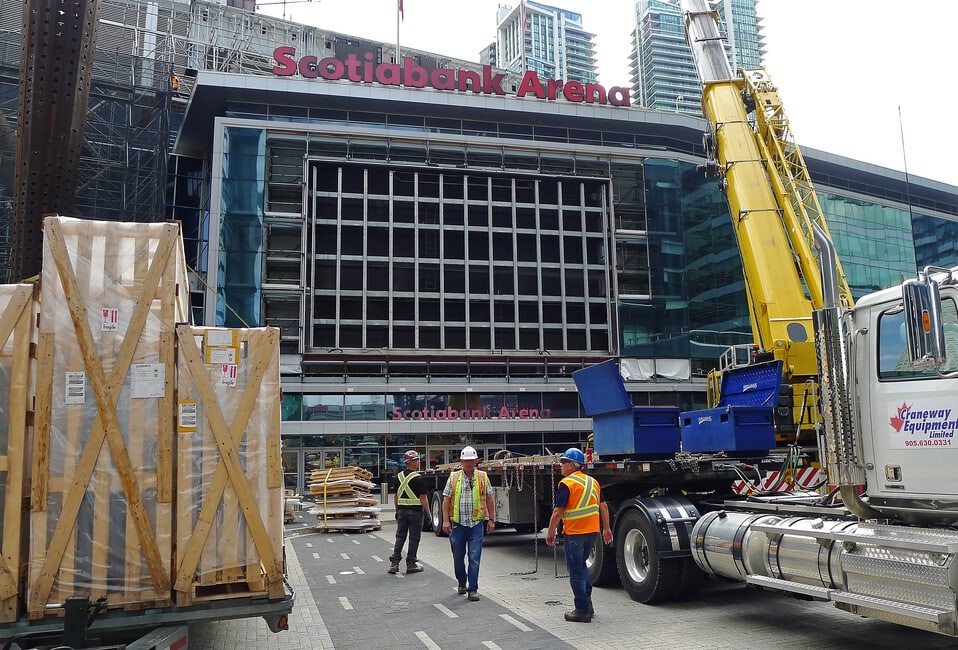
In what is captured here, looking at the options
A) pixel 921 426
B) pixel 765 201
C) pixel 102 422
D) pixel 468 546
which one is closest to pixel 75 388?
pixel 102 422

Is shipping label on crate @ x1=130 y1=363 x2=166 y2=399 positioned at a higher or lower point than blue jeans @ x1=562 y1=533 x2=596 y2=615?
higher

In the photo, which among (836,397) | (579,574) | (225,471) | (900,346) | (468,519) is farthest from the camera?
(468,519)

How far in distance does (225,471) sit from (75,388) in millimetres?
1183

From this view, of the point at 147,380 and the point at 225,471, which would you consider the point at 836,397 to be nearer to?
the point at 225,471

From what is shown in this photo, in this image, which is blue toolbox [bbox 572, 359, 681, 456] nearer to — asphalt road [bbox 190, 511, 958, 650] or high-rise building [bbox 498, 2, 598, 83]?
asphalt road [bbox 190, 511, 958, 650]

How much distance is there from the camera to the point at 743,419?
9367 millimetres

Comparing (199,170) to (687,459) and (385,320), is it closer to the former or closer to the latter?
(385,320)

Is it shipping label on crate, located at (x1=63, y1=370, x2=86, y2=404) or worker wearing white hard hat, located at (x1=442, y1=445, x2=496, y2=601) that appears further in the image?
worker wearing white hard hat, located at (x1=442, y1=445, x2=496, y2=601)

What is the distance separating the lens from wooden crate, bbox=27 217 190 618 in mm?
4980

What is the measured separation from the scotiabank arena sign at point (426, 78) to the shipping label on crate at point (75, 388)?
129ft

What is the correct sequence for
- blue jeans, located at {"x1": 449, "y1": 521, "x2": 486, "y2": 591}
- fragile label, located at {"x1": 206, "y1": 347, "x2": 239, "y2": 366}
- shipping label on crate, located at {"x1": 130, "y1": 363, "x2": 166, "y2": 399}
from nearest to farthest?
1. shipping label on crate, located at {"x1": 130, "y1": 363, "x2": 166, "y2": 399}
2. fragile label, located at {"x1": 206, "y1": 347, "x2": 239, "y2": 366}
3. blue jeans, located at {"x1": 449, "y1": 521, "x2": 486, "y2": 591}

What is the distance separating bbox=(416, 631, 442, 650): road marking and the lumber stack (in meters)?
11.2

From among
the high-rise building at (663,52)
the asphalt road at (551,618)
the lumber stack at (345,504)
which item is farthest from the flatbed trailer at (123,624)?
the high-rise building at (663,52)

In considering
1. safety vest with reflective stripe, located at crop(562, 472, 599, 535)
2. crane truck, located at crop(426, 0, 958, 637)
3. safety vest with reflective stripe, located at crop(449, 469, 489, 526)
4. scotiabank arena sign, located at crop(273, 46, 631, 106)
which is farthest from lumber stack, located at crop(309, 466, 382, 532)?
scotiabank arena sign, located at crop(273, 46, 631, 106)
